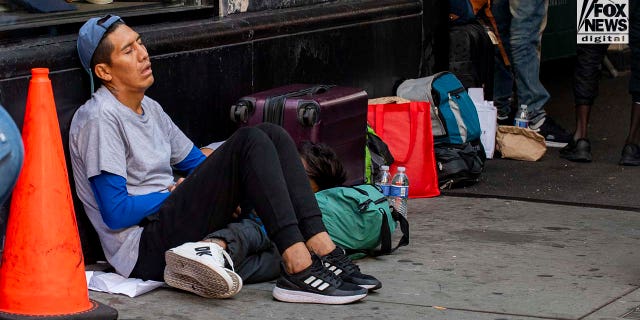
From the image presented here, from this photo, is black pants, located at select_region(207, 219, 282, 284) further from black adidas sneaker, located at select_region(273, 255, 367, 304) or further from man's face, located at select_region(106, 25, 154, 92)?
man's face, located at select_region(106, 25, 154, 92)

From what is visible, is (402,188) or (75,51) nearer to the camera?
(75,51)

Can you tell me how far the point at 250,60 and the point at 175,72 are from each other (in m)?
0.69

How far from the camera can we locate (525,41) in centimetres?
838

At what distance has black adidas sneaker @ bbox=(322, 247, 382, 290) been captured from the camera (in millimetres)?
4699

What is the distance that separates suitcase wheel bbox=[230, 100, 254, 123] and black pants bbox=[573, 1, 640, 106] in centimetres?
284

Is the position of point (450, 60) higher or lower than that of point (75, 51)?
lower

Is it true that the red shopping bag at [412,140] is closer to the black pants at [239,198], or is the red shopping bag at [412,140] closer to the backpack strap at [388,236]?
the backpack strap at [388,236]

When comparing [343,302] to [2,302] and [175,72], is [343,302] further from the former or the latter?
[175,72]

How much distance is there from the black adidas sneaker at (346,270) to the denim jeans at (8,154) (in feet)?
5.16

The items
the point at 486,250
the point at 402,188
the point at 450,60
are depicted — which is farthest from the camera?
the point at 450,60

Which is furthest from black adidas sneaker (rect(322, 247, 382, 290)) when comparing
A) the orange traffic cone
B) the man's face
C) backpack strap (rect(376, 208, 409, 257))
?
the man's face

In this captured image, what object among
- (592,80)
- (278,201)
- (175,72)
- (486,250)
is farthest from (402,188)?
(592,80)

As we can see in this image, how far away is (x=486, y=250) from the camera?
18.5 ft

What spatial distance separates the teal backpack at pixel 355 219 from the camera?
5258 mm
